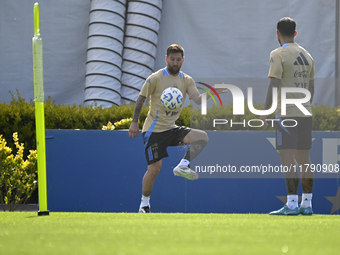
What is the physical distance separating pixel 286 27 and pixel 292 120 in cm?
106

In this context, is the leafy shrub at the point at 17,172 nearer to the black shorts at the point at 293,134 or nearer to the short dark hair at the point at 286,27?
the black shorts at the point at 293,134

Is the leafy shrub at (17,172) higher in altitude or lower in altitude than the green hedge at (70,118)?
lower

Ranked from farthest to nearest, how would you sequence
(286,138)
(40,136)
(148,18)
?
(148,18) → (286,138) → (40,136)

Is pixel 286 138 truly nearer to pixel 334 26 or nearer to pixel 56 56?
pixel 334 26

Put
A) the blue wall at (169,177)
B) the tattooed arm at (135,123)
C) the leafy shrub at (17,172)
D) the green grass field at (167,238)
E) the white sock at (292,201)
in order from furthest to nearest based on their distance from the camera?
1. the leafy shrub at (17,172)
2. the blue wall at (169,177)
3. the tattooed arm at (135,123)
4. the white sock at (292,201)
5. the green grass field at (167,238)

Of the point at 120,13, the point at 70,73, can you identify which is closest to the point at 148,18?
the point at 120,13

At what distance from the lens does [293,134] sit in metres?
5.19

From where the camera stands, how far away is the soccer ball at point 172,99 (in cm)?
589

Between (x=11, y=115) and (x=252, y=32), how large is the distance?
587cm

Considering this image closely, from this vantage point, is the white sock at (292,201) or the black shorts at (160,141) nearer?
the white sock at (292,201)

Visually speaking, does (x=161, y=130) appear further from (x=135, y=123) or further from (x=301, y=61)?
(x=301, y=61)

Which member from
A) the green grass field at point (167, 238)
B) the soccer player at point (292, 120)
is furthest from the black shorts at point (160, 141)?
the green grass field at point (167, 238)

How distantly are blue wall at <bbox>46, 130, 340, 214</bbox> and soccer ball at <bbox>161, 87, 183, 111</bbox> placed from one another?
1.08 metres

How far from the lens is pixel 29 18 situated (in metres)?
10.9
